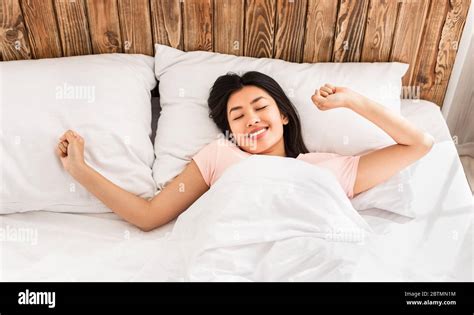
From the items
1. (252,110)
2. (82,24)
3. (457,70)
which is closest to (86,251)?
(252,110)

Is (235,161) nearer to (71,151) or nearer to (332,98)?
(332,98)

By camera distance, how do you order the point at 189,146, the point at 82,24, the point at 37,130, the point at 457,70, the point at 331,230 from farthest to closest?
the point at 457,70 < the point at 82,24 < the point at 189,146 < the point at 37,130 < the point at 331,230

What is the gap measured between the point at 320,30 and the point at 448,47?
0.45 meters

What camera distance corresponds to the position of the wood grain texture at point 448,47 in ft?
5.55

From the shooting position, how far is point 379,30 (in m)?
1.72

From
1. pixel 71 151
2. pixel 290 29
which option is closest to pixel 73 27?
pixel 71 151

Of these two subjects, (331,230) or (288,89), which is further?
(288,89)

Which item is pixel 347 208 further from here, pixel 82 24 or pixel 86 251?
pixel 82 24

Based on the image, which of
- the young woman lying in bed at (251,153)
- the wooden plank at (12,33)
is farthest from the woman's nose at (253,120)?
the wooden plank at (12,33)

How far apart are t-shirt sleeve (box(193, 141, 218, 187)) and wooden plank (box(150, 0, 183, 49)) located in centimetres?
43

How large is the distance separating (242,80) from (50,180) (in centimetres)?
62

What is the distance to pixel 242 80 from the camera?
1.55 m
